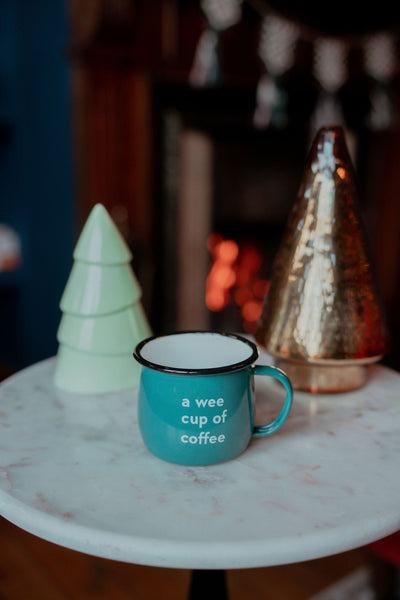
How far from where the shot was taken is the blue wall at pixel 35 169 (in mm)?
1741

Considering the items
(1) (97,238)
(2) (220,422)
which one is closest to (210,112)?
(1) (97,238)

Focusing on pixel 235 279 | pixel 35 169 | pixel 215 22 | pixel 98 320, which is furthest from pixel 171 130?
pixel 98 320

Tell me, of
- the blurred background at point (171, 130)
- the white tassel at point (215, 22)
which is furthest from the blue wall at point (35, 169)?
the white tassel at point (215, 22)

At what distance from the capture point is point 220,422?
475mm

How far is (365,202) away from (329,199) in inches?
85.2

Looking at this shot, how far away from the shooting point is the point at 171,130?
72.0 inches

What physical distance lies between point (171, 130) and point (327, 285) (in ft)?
4.49

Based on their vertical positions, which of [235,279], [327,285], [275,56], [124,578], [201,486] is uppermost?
[275,56]

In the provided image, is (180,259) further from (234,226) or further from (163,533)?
(163,533)

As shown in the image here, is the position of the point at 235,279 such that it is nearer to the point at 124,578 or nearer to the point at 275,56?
the point at 275,56

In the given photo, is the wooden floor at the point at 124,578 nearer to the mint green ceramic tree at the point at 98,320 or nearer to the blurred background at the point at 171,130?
the mint green ceramic tree at the point at 98,320

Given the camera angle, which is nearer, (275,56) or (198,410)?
(198,410)

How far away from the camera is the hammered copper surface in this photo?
1.97ft

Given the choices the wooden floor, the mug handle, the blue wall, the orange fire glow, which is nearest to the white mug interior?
the mug handle
